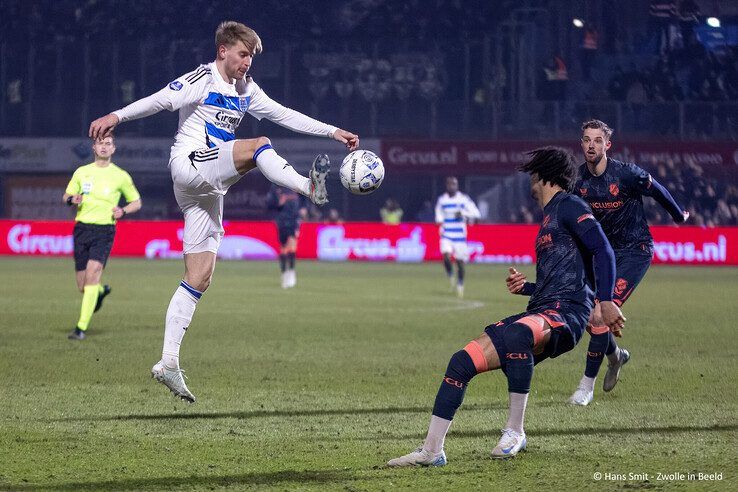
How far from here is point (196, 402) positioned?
8711mm

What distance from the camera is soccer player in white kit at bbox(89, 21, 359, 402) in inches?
301

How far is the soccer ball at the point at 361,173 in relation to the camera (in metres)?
7.54

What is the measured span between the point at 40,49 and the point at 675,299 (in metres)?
26.2

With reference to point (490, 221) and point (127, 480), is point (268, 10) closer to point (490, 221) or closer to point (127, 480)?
point (490, 221)

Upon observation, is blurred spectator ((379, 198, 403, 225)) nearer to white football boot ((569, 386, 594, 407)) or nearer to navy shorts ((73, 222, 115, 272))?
navy shorts ((73, 222, 115, 272))

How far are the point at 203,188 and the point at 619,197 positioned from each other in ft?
11.4

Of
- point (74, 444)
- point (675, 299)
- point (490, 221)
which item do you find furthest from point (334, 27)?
point (74, 444)

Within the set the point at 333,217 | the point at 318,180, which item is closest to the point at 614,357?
the point at 318,180

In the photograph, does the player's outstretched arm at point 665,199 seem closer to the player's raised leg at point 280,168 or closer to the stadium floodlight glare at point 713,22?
the player's raised leg at point 280,168

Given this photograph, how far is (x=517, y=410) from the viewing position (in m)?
6.41

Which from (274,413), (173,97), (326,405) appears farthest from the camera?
(326,405)

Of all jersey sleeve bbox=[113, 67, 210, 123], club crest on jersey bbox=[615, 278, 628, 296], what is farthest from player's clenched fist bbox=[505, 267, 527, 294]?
club crest on jersey bbox=[615, 278, 628, 296]

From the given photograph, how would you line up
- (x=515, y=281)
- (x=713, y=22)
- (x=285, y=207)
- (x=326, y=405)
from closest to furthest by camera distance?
(x=515, y=281) < (x=326, y=405) < (x=285, y=207) < (x=713, y=22)

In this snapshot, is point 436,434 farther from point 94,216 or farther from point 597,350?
point 94,216
